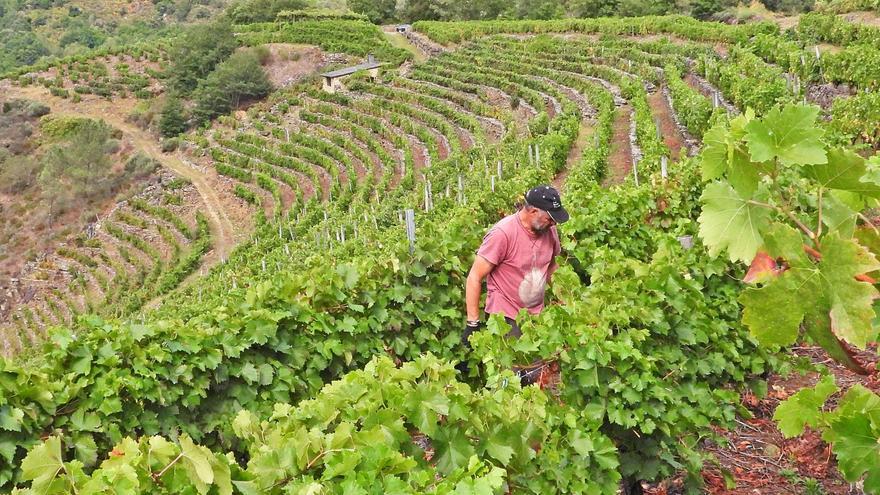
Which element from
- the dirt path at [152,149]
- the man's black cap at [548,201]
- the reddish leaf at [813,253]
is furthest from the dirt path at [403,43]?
the reddish leaf at [813,253]

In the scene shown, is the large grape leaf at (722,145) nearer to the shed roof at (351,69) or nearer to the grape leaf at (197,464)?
the grape leaf at (197,464)

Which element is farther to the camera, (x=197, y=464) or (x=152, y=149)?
(x=152, y=149)

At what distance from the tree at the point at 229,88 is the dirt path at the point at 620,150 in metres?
35.6

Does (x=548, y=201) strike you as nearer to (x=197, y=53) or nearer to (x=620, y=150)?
(x=620, y=150)

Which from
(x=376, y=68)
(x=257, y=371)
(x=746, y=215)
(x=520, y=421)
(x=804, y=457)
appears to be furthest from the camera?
(x=376, y=68)

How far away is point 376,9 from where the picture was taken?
72.5 meters

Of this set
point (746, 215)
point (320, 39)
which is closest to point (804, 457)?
point (746, 215)

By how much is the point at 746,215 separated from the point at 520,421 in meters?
2.02

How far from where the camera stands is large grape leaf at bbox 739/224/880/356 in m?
1.89

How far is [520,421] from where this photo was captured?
12.3ft

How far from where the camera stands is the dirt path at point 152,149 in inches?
1545

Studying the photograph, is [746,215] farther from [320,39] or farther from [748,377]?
[320,39]

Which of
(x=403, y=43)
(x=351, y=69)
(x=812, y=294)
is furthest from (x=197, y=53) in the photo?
(x=812, y=294)

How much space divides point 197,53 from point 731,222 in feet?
217
